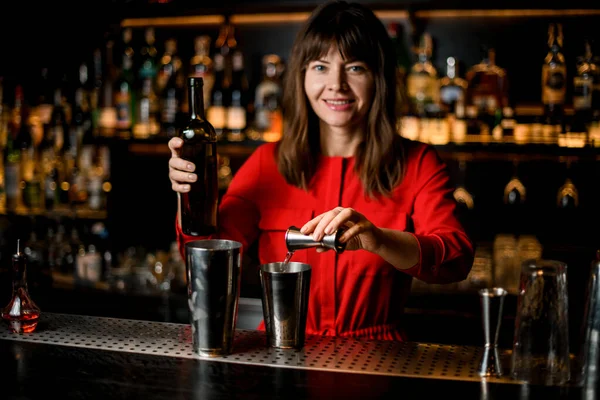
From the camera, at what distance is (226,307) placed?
54.4 inches

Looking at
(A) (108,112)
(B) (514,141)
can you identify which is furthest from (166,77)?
(B) (514,141)

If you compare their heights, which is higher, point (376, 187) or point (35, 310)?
point (376, 187)

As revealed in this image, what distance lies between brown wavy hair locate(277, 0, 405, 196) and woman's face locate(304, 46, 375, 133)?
0.07ft

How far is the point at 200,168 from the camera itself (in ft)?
5.28

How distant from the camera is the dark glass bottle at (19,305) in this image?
153cm

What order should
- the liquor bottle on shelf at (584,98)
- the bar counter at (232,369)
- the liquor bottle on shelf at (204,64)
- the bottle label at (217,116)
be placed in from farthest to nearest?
the liquor bottle on shelf at (204,64), the bottle label at (217,116), the liquor bottle on shelf at (584,98), the bar counter at (232,369)

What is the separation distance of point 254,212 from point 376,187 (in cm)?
33

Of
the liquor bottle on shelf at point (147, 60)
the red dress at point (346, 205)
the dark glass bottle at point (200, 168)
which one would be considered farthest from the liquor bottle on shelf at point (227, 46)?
the dark glass bottle at point (200, 168)

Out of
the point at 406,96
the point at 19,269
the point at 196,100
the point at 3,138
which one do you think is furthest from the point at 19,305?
the point at 3,138

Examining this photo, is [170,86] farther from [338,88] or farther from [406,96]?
[338,88]

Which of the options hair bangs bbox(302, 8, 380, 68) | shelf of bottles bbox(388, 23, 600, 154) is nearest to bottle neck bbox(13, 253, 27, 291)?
hair bangs bbox(302, 8, 380, 68)

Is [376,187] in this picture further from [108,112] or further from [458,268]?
[108,112]

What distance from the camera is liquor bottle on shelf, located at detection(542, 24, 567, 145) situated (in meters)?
2.94

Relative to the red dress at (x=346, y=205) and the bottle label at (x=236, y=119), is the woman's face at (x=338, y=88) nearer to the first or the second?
the red dress at (x=346, y=205)
